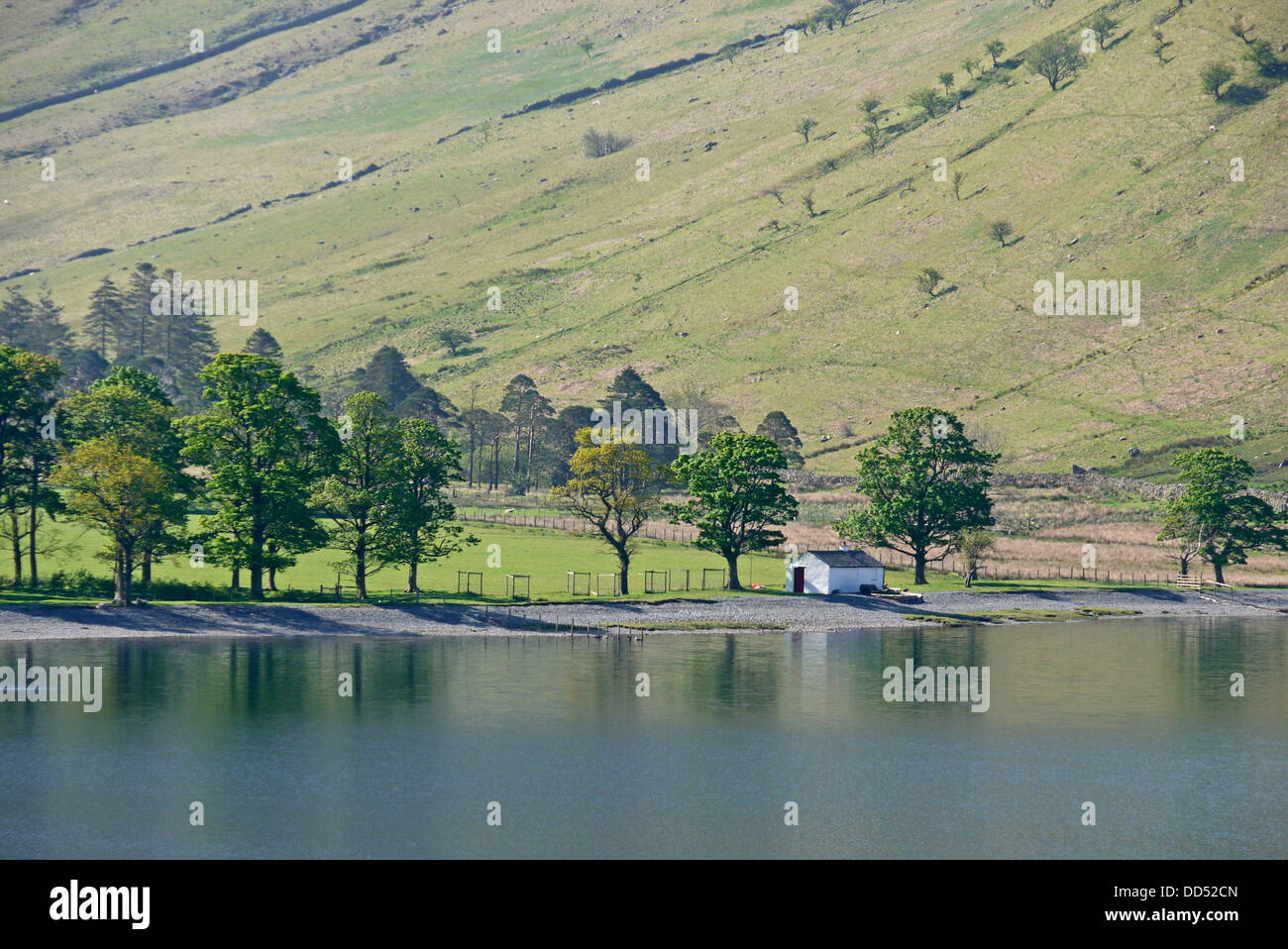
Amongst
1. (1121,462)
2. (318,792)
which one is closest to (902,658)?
(318,792)

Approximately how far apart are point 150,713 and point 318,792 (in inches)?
663

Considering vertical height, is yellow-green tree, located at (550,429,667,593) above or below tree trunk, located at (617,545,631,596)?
above

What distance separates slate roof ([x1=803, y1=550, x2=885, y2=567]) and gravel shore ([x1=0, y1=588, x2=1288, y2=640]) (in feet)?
12.0

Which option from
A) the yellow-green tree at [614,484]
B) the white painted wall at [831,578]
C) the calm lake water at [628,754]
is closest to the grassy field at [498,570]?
the white painted wall at [831,578]

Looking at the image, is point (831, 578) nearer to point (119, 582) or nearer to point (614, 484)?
point (614, 484)

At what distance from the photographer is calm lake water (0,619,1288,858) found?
54.5m

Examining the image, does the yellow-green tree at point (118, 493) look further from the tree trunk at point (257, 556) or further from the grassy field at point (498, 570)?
the tree trunk at point (257, 556)

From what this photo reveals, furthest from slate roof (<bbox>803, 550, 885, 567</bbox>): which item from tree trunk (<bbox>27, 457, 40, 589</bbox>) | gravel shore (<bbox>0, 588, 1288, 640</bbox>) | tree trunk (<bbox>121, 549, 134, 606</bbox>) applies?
tree trunk (<bbox>27, 457, 40, 589</bbox>)

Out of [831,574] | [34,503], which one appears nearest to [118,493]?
[34,503]

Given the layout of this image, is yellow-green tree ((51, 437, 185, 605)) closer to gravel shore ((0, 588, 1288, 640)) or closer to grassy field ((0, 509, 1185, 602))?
grassy field ((0, 509, 1185, 602))

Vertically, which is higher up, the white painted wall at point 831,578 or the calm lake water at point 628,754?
the white painted wall at point 831,578

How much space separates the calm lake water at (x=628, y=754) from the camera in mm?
54531

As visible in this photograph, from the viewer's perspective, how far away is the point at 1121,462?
192000 mm

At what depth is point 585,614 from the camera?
102 meters
